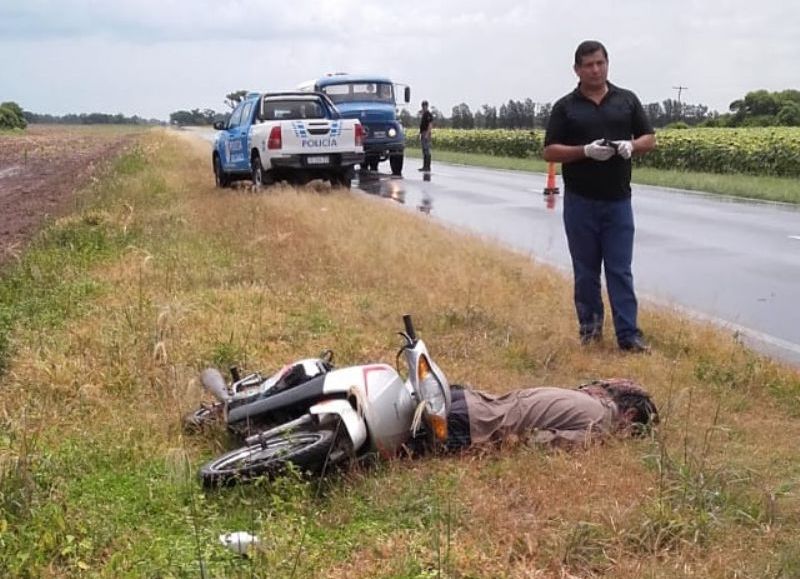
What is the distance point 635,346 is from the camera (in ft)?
20.5

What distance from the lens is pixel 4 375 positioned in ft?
18.9

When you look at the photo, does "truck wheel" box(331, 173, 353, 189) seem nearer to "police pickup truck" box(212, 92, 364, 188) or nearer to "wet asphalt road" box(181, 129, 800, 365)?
"police pickup truck" box(212, 92, 364, 188)

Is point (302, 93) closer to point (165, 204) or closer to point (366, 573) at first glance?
point (165, 204)

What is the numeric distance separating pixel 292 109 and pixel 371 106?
8.25 meters

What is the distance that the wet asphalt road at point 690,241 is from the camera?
26.4 feet

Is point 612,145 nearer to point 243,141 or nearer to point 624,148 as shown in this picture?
point 624,148

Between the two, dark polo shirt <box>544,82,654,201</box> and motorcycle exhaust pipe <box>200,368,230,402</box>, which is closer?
motorcycle exhaust pipe <box>200,368,230,402</box>

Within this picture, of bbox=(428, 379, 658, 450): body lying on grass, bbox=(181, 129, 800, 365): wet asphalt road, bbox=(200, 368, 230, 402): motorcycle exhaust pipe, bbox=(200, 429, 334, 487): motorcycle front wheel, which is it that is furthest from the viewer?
bbox=(181, 129, 800, 365): wet asphalt road

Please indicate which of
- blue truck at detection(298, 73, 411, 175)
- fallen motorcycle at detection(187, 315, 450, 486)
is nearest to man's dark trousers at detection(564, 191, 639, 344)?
fallen motorcycle at detection(187, 315, 450, 486)

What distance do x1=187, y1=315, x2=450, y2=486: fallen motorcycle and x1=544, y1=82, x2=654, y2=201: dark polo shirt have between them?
2.62 metres

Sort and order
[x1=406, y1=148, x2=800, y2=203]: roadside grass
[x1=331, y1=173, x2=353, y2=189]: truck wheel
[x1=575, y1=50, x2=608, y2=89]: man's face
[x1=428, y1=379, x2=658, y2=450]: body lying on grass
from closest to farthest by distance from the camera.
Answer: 1. [x1=428, y1=379, x2=658, y2=450]: body lying on grass
2. [x1=575, y1=50, x2=608, y2=89]: man's face
3. [x1=331, y1=173, x2=353, y2=189]: truck wheel
4. [x1=406, y1=148, x2=800, y2=203]: roadside grass

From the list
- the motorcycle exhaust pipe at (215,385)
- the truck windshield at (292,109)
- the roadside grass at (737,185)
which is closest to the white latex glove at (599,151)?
the motorcycle exhaust pipe at (215,385)

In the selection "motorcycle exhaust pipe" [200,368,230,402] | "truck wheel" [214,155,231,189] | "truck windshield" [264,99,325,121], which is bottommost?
"motorcycle exhaust pipe" [200,368,230,402]

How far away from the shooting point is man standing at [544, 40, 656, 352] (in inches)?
244
